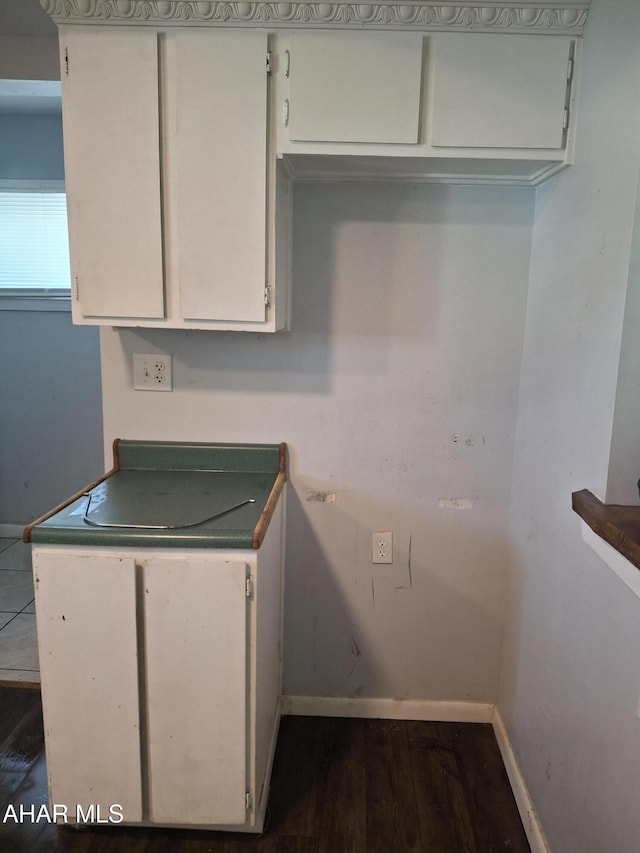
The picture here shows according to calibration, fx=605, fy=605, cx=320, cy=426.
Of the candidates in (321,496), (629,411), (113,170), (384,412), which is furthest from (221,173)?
(629,411)

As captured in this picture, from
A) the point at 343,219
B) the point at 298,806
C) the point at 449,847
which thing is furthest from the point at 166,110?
the point at 449,847

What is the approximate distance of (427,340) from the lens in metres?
1.93

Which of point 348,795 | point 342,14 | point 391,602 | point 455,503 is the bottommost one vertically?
point 348,795

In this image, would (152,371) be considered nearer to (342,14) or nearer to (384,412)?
(384,412)

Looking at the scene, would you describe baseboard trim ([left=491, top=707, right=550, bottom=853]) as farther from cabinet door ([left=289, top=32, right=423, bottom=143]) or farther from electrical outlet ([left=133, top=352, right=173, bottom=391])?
cabinet door ([left=289, top=32, right=423, bottom=143])

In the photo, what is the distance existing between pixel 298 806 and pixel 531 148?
6.32 feet

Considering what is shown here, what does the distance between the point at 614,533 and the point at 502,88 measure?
1.13m

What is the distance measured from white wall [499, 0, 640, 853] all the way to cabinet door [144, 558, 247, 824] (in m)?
0.78

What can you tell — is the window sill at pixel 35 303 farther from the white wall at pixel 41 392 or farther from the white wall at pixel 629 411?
the white wall at pixel 629 411

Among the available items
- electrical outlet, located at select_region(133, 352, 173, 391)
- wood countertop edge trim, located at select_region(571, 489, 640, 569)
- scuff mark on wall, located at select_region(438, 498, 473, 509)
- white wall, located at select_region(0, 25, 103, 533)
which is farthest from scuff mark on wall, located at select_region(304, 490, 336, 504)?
white wall, located at select_region(0, 25, 103, 533)

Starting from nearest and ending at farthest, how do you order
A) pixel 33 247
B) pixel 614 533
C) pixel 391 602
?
pixel 614 533, pixel 391 602, pixel 33 247

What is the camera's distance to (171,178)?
5.22 ft

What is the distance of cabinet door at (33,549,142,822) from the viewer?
1.46 meters

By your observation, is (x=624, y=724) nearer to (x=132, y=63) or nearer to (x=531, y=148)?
(x=531, y=148)
